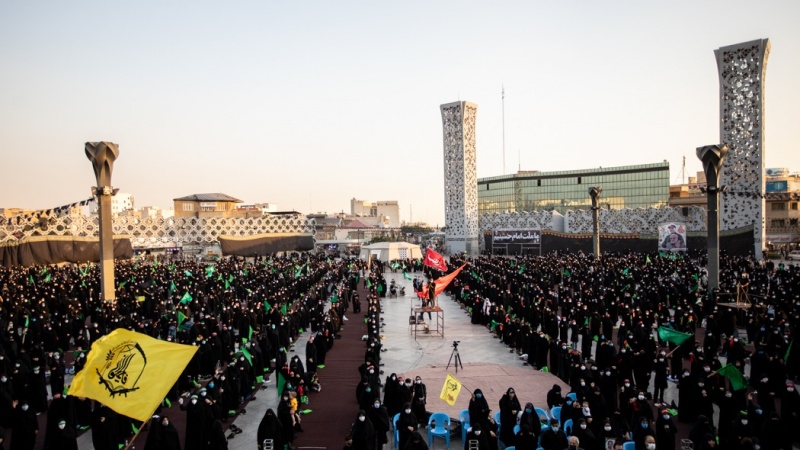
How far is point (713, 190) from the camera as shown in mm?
17734

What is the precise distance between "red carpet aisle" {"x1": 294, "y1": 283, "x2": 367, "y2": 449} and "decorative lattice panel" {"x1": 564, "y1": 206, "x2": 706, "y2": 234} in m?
26.1

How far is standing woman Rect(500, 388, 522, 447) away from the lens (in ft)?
25.2

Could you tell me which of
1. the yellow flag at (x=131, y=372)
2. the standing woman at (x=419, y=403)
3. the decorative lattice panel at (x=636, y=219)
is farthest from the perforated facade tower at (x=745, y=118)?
the yellow flag at (x=131, y=372)

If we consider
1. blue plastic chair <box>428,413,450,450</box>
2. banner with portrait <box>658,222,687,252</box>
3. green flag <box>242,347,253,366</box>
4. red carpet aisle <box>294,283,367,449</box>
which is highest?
banner with portrait <box>658,222,687,252</box>

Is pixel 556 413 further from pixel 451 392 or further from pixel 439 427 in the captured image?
pixel 439 427

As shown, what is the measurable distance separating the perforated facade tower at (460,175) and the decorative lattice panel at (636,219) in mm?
7147

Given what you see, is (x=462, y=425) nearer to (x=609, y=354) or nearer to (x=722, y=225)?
(x=609, y=354)

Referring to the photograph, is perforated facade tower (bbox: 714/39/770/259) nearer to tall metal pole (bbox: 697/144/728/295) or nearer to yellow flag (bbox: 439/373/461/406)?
tall metal pole (bbox: 697/144/728/295)

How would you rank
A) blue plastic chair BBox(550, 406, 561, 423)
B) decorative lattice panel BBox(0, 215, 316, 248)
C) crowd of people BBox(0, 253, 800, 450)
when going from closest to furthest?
crowd of people BBox(0, 253, 800, 450) → blue plastic chair BBox(550, 406, 561, 423) → decorative lattice panel BBox(0, 215, 316, 248)

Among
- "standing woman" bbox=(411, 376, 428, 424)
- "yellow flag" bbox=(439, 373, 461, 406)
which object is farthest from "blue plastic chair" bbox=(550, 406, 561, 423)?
"standing woman" bbox=(411, 376, 428, 424)

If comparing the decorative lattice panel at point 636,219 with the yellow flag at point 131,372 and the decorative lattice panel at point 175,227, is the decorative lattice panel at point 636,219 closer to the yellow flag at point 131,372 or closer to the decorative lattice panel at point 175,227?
the decorative lattice panel at point 175,227

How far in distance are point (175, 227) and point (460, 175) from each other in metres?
21.5

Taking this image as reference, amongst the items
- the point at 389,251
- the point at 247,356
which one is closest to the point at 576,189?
the point at 389,251

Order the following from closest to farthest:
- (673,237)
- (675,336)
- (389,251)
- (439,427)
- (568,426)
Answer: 1. (568,426)
2. (439,427)
3. (675,336)
4. (673,237)
5. (389,251)
